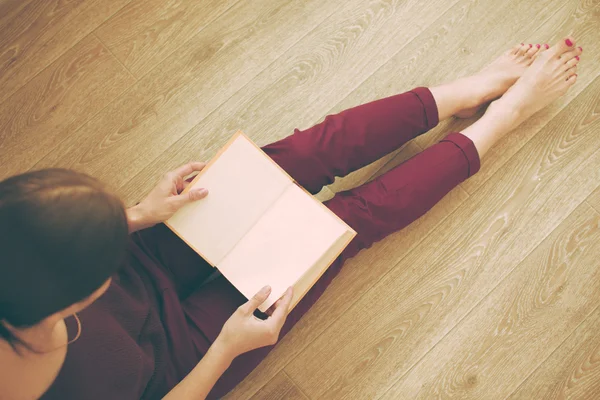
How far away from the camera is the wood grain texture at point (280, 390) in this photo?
0.99m

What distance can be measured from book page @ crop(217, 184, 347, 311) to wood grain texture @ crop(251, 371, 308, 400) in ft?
0.89

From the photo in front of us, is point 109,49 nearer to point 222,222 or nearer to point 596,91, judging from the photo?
point 222,222

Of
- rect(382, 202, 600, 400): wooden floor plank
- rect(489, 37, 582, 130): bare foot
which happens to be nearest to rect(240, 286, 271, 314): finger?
rect(382, 202, 600, 400): wooden floor plank

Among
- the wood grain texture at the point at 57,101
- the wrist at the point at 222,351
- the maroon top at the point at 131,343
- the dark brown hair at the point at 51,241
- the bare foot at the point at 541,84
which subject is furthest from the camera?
the wood grain texture at the point at 57,101

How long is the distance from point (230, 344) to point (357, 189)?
14.8 inches

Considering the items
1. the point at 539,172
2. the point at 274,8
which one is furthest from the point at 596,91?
the point at 274,8

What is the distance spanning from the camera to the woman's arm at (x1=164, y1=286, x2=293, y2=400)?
76 cm

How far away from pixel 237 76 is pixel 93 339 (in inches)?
26.3

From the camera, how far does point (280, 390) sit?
0.99 meters

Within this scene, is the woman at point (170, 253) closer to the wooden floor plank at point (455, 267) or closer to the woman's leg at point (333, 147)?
the woman's leg at point (333, 147)

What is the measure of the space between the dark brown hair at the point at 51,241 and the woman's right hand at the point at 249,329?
0.31m

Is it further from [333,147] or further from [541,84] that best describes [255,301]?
[541,84]

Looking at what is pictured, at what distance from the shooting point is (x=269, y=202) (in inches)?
33.6

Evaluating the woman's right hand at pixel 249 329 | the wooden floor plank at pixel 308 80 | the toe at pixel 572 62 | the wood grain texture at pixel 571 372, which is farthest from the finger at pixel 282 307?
the toe at pixel 572 62
